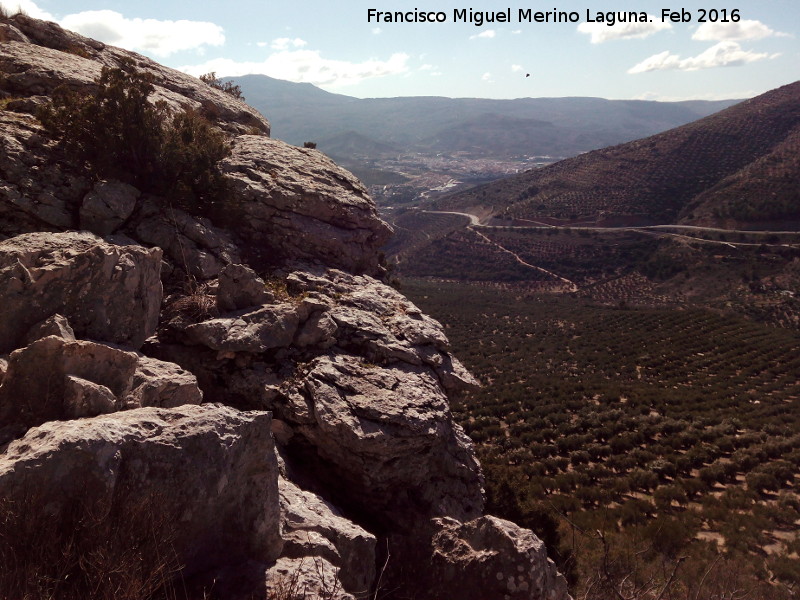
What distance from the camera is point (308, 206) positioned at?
10523 millimetres

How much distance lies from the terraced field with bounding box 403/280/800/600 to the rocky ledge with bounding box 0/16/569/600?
8.05 ft

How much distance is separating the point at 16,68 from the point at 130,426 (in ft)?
35.2

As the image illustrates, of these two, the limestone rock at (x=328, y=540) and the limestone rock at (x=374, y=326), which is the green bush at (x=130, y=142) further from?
the limestone rock at (x=328, y=540)

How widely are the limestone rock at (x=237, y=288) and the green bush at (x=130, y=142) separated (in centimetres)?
248

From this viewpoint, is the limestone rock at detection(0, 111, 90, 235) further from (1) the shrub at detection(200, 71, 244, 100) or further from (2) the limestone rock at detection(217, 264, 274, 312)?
(1) the shrub at detection(200, 71, 244, 100)

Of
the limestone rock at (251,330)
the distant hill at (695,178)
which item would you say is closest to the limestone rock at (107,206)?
the limestone rock at (251,330)

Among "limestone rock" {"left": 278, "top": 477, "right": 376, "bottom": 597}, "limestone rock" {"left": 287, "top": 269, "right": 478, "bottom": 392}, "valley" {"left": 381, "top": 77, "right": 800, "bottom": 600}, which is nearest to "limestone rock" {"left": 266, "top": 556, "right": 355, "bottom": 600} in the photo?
"limestone rock" {"left": 278, "top": 477, "right": 376, "bottom": 597}

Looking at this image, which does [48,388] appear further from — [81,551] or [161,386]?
[81,551]

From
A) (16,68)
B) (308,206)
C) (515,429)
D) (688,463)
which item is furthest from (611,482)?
(16,68)

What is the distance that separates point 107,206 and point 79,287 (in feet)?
9.60

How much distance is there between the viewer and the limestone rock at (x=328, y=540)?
16.2 ft

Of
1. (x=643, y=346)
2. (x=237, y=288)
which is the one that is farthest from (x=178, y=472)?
(x=643, y=346)

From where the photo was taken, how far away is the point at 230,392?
23.6 feet

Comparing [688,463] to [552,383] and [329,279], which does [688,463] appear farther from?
[329,279]
